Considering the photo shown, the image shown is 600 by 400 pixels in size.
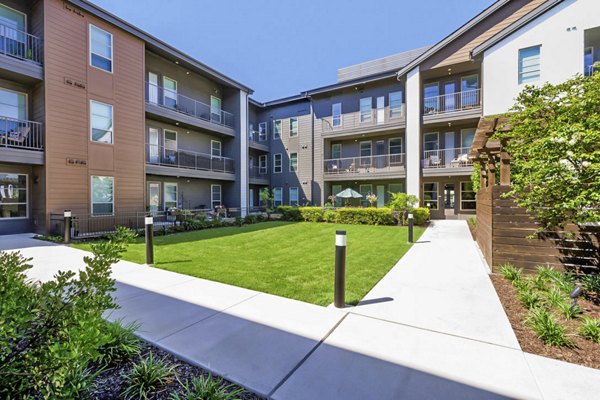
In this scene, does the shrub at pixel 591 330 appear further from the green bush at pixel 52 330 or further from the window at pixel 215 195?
the window at pixel 215 195

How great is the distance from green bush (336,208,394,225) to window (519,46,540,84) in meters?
9.25

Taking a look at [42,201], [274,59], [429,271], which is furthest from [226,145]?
[274,59]

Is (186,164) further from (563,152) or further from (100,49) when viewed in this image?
(563,152)

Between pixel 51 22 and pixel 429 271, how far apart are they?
16160 millimetres

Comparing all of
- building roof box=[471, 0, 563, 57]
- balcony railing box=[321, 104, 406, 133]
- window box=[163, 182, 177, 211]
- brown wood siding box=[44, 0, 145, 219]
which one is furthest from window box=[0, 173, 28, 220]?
building roof box=[471, 0, 563, 57]

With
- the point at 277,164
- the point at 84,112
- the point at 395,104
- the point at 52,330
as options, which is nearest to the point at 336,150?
the point at 277,164

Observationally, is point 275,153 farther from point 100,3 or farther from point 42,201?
point 42,201

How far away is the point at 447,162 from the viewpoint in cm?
1777

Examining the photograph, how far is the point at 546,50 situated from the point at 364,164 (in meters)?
11.3

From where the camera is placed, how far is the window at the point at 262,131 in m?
25.6

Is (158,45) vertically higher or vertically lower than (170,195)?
higher

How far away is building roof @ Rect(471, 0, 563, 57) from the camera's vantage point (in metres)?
12.8

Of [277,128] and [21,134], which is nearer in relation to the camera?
[21,134]

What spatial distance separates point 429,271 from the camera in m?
6.18
